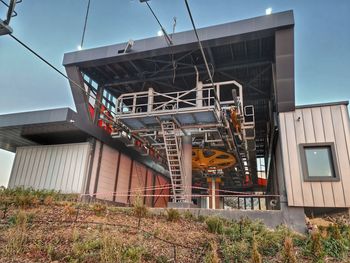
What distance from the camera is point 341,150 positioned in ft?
32.0

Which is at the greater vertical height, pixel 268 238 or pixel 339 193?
pixel 339 193

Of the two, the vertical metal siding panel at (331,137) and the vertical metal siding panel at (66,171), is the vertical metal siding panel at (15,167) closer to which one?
the vertical metal siding panel at (66,171)

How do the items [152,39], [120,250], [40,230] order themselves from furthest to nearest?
1. [152,39]
2. [40,230]
3. [120,250]

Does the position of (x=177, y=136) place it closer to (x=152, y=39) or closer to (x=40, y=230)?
(x=152, y=39)

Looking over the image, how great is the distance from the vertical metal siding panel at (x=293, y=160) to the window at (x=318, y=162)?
247mm

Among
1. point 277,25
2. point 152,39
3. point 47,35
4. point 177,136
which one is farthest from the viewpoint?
point 177,136

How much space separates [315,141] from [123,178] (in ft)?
38.7

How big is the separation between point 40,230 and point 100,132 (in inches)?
352

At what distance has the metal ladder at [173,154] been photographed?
1243 centimetres

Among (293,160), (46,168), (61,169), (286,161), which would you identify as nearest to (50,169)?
(46,168)

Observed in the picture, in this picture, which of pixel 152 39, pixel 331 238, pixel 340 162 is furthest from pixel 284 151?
pixel 152 39

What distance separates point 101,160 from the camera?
14.9 meters

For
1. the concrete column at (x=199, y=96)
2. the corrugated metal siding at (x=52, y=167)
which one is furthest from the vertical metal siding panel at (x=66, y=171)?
the concrete column at (x=199, y=96)

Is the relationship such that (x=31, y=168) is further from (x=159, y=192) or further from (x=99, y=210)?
(x=159, y=192)
